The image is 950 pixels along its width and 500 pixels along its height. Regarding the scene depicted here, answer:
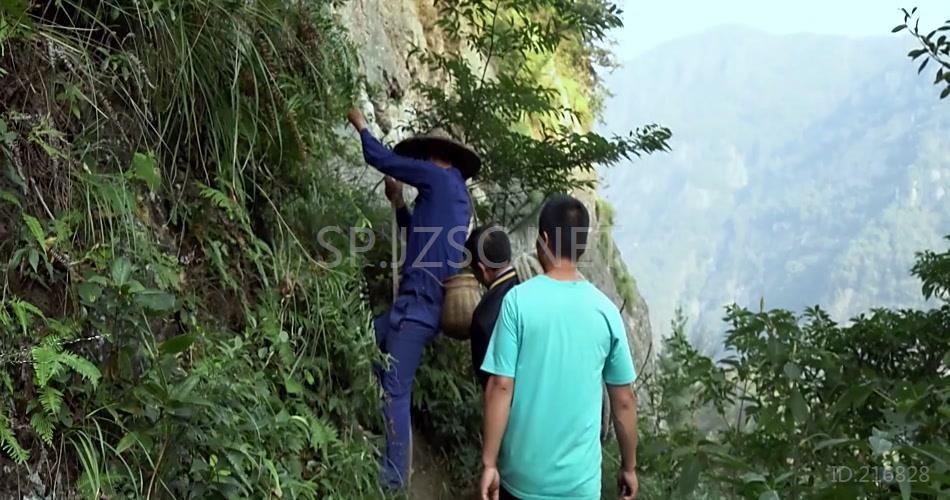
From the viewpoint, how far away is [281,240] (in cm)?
350

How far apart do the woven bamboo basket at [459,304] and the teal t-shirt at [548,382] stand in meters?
1.30

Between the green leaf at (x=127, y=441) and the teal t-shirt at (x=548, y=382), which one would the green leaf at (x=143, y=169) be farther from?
the teal t-shirt at (x=548, y=382)

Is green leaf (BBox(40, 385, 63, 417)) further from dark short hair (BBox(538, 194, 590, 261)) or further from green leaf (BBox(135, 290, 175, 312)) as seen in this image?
dark short hair (BBox(538, 194, 590, 261))

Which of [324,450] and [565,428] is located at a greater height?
[565,428]

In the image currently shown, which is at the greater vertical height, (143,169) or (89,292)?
(143,169)

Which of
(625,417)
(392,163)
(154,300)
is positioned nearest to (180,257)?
(154,300)

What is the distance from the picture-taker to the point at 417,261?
403 cm

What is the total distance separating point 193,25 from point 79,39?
1.49ft

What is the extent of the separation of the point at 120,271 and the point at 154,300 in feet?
0.45

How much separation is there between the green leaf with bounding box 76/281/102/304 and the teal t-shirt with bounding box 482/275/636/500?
120 cm

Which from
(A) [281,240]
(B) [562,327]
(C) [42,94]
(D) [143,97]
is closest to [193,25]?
(D) [143,97]

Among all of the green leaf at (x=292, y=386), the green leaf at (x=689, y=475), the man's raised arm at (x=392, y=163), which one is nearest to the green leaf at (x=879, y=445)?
the green leaf at (x=689, y=475)

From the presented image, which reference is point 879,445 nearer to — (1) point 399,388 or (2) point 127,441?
(2) point 127,441

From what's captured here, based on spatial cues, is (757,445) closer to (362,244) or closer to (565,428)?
(565,428)
